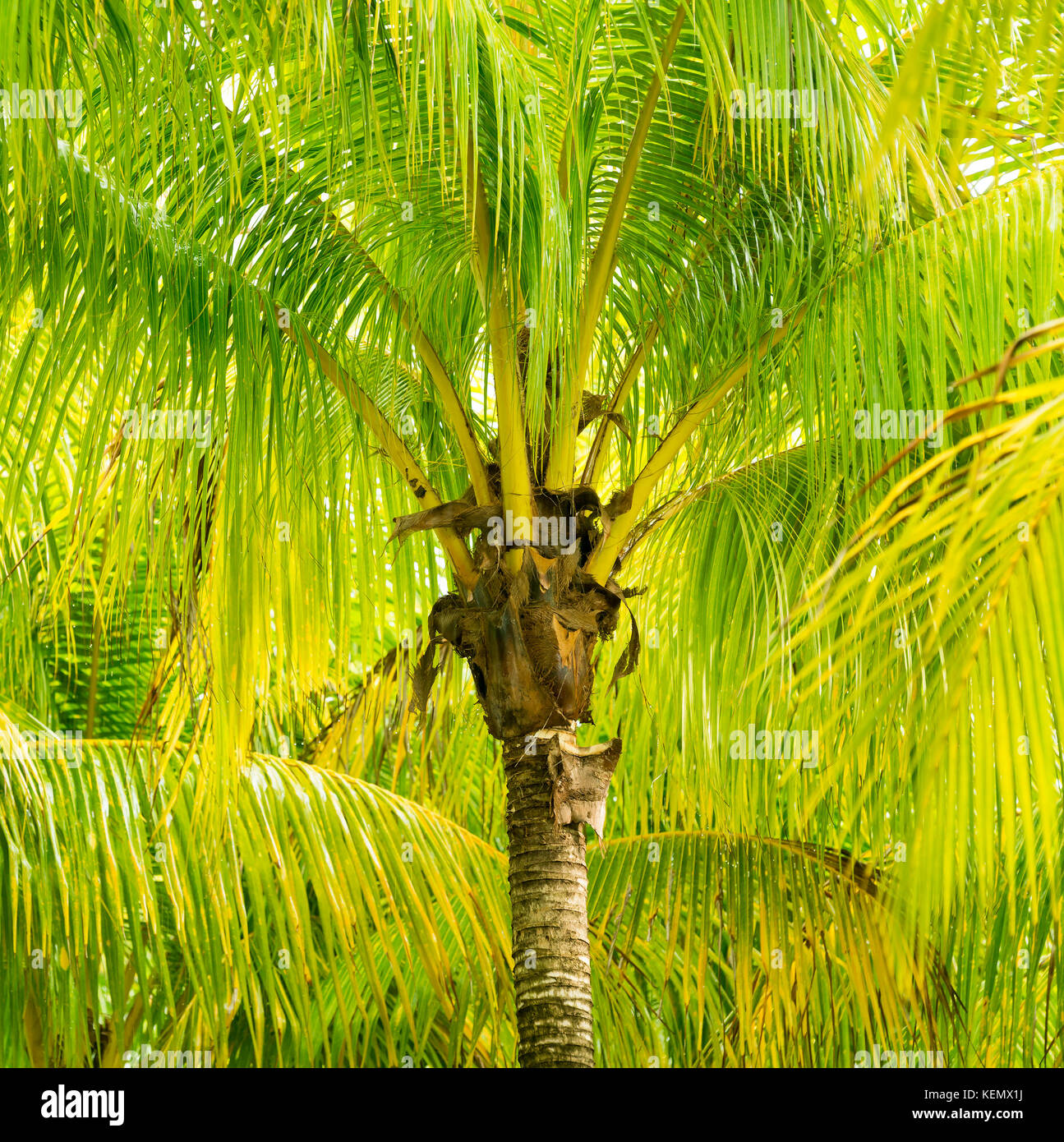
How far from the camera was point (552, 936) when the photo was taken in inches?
113

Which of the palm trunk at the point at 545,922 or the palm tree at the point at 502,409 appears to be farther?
the palm trunk at the point at 545,922

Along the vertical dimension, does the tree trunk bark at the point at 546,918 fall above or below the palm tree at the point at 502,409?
below

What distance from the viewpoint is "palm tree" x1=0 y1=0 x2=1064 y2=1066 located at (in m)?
2.57

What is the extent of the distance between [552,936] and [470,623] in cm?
78

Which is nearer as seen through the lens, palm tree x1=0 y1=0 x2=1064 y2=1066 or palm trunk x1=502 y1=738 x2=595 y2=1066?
palm tree x1=0 y1=0 x2=1064 y2=1066

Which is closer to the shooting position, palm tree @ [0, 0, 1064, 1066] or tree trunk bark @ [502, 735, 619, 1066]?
palm tree @ [0, 0, 1064, 1066]

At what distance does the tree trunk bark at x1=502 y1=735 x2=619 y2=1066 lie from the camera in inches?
110

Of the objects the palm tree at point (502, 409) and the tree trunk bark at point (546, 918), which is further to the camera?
the tree trunk bark at point (546, 918)

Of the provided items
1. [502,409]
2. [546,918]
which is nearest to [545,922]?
[546,918]

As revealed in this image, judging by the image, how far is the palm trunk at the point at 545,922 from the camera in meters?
2.79

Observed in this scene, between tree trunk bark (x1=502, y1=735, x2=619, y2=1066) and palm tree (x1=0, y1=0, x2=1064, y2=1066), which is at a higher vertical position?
palm tree (x1=0, y1=0, x2=1064, y2=1066)

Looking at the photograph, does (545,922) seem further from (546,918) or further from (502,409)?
(502,409)

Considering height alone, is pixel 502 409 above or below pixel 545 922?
A: above

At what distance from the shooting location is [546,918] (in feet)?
9.45
